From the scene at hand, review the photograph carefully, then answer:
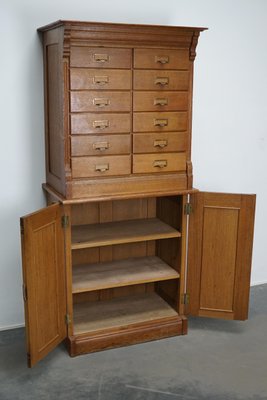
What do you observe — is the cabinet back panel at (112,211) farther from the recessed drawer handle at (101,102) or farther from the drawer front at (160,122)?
the recessed drawer handle at (101,102)

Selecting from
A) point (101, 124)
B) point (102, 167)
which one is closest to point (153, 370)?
point (102, 167)

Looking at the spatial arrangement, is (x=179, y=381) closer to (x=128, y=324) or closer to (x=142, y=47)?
(x=128, y=324)

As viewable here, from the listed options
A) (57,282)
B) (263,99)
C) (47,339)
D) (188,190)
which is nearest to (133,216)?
(188,190)

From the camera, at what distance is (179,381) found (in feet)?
9.14

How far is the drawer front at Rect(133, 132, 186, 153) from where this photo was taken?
2.95 meters

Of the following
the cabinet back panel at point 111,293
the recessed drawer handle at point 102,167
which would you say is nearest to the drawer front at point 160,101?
the recessed drawer handle at point 102,167

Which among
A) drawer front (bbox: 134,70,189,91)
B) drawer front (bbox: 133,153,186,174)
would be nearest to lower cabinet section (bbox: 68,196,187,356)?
drawer front (bbox: 133,153,186,174)

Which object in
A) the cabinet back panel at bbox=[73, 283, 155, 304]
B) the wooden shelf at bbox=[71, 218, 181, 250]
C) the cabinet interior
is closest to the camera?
the wooden shelf at bbox=[71, 218, 181, 250]

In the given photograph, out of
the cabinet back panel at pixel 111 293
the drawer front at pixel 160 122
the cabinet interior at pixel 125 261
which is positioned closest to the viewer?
the drawer front at pixel 160 122

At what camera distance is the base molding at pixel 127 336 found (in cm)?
304

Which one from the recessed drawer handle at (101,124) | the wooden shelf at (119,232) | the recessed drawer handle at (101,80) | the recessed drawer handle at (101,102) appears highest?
the recessed drawer handle at (101,80)

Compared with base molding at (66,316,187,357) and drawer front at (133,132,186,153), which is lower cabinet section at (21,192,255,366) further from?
drawer front at (133,132,186,153)

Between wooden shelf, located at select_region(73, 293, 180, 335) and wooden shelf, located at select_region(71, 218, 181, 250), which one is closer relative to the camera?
wooden shelf, located at select_region(71, 218, 181, 250)

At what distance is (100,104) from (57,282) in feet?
3.46
